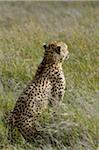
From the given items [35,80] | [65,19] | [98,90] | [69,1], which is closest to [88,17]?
[65,19]

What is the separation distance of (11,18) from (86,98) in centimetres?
569

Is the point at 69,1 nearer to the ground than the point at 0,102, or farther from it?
farther from it

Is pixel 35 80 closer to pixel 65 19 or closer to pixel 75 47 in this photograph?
pixel 75 47

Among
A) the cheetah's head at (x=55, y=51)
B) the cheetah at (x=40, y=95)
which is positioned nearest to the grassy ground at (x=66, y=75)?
the cheetah at (x=40, y=95)

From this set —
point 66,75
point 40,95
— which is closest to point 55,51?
point 40,95

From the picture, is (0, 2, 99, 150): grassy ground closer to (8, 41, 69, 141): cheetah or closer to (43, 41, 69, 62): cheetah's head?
(8, 41, 69, 141): cheetah

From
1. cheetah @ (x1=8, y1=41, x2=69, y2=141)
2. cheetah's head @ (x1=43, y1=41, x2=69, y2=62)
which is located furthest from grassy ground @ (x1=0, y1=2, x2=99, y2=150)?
cheetah's head @ (x1=43, y1=41, x2=69, y2=62)

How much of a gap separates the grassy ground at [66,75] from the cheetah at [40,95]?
72mm

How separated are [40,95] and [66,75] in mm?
1028

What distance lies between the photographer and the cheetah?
4.27 m

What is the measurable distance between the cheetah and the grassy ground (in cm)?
7

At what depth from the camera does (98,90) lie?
4973mm

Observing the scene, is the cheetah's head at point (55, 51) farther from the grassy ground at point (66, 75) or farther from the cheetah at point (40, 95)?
the grassy ground at point (66, 75)

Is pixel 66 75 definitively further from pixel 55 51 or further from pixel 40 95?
pixel 40 95
